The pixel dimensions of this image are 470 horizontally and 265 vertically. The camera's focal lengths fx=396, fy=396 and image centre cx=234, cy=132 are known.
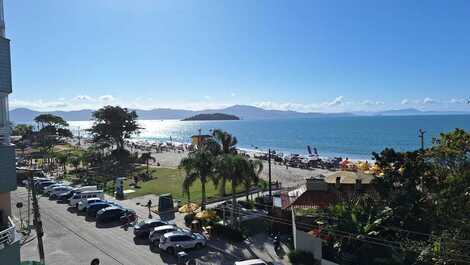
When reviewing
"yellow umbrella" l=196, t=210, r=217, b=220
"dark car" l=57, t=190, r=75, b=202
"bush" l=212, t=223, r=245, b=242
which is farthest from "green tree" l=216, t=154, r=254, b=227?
"dark car" l=57, t=190, r=75, b=202

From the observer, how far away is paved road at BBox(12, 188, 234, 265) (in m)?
21.6

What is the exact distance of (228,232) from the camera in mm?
25125

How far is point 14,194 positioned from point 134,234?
2070 centimetres

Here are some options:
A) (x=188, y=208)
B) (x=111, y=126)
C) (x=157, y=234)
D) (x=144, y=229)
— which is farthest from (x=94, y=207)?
(x=111, y=126)

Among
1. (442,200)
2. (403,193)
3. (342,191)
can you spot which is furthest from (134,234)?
(442,200)

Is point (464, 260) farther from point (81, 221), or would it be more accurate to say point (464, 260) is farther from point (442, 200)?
point (81, 221)

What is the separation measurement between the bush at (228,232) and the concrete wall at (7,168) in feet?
55.7

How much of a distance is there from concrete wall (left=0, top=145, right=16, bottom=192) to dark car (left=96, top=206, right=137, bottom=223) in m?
19.7

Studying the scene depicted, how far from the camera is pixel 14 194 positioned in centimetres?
3938

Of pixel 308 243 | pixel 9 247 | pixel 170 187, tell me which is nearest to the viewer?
pixel 9 247

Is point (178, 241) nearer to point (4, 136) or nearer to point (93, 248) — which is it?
point (93, 248)

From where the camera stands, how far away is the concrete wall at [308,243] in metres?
20.5

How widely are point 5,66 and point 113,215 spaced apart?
2146 centimetres

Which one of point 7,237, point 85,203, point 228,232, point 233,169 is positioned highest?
point 7,237
